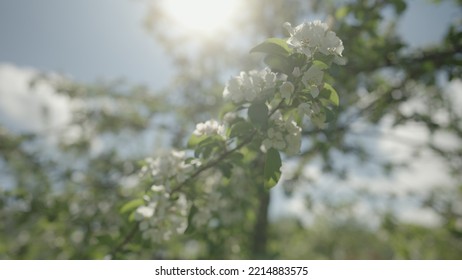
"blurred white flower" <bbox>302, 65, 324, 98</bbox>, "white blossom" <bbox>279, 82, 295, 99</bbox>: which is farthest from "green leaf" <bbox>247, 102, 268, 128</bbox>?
"blurred white flower" <bbox>302, 65, 324, 98</bbox>

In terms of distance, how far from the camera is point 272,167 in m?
1.93

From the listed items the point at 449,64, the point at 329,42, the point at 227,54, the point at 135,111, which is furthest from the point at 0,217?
the point at 449,64

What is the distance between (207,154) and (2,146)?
4.70 meters

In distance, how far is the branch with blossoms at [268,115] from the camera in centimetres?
179

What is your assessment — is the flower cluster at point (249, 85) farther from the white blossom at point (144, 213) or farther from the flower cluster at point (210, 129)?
the white blossom at point (144, 213)

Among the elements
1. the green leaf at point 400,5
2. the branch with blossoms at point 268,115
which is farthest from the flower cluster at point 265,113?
the green leaf at point 400,5

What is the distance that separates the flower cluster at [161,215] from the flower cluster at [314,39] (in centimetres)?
129

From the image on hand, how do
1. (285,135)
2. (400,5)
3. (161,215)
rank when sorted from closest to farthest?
(285,135) → (161,215) → (400,5)

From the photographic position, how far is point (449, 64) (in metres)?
3.58

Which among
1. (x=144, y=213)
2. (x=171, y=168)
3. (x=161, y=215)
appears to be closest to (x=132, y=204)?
(x=144, y=213)

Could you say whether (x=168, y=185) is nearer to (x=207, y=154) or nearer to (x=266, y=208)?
(x=207, y=154)

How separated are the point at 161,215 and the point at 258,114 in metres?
1.09

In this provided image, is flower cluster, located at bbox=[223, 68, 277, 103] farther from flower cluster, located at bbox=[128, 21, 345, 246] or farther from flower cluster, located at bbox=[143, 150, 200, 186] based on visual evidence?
flower cluster, located at bbox=[143, 150, 200, 186]

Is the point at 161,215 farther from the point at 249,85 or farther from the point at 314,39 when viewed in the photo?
the point at 314,39
